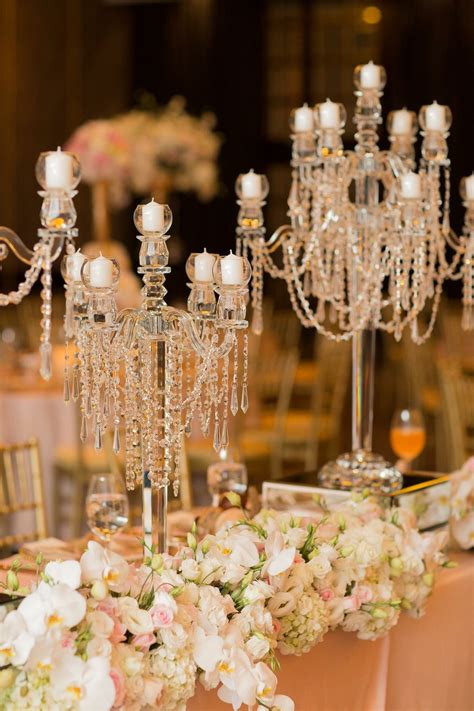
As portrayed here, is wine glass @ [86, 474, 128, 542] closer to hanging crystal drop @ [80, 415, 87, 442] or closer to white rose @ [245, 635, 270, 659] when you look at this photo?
hanging crystal drop @ [80, 415, 87, 442]

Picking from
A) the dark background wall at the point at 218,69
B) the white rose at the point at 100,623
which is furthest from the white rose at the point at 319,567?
the dark background wall at the point at 218,69

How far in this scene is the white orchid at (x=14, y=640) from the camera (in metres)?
1.64

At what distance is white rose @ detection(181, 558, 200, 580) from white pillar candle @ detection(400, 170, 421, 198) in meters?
1.21

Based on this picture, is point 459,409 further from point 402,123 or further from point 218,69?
point 218,69

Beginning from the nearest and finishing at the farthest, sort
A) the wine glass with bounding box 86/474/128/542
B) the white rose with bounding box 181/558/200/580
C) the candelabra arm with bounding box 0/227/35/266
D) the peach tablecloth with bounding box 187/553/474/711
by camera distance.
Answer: the white rose with bounding box 181/558/200/580 → the peach tablecloth with bounding box 187/553/474/711 → the candelabra arm with bounding box 0/227/35/266 → the wine glass with bounding box 86/474/128/542

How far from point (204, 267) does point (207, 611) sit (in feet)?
1.99

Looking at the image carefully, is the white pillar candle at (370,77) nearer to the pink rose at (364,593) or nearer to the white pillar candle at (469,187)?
the white pillar candle at (469,187)

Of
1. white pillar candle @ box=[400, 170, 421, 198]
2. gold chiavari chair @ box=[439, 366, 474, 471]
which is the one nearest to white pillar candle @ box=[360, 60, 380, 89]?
white pillar candle @ box=[400, 170, 421, 198]

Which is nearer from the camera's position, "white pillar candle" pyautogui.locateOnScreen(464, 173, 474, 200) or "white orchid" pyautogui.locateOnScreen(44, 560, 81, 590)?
"white orchid" pyautogui.locateOnScreen(44, 560, 81, 590)

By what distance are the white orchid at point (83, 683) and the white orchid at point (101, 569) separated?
188 millimetres

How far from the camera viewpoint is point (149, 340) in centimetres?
217

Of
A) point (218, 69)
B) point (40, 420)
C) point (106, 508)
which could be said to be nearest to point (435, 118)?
point (106, 508)

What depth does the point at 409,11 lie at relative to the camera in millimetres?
11219

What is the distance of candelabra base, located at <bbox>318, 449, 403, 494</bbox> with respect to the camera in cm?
301
